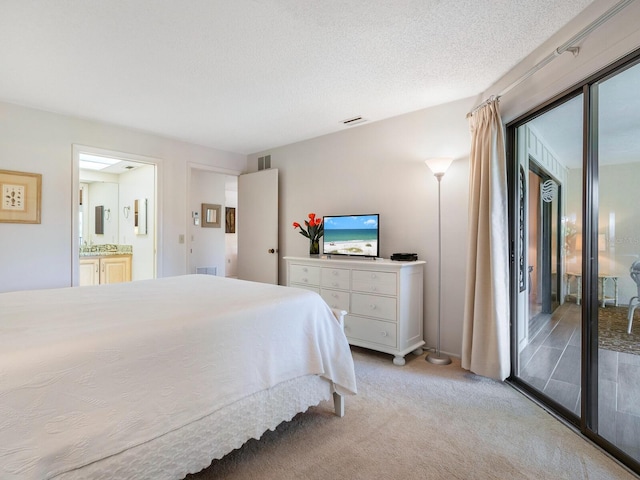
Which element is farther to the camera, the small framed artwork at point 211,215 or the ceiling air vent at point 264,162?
the small framed artwork at point 211,215

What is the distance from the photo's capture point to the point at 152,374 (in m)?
1.31

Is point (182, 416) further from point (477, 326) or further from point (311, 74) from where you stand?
point (311, 74)

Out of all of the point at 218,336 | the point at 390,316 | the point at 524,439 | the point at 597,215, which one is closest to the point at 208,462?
the point at 218,336

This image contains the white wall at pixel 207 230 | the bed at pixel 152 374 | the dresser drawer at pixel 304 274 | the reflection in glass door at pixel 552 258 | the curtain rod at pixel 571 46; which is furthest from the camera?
the white wall at pixel 207 230

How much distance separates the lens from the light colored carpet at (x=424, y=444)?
162 cm

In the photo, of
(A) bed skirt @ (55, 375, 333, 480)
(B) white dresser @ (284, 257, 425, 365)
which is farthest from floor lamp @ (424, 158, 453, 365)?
(A) bed skirt @ (55, 375, 333, 480)

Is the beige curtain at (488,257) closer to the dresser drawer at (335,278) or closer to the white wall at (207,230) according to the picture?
the dresser drawer at (335,278)

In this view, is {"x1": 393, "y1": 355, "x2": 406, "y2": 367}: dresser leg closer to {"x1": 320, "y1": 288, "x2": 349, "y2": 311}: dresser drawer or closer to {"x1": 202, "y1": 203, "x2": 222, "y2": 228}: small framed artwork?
{"x1": 320, "y1": 288, "x2": 349, "y2": 311}: dresser drawer

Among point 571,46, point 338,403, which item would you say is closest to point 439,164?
point 571,46

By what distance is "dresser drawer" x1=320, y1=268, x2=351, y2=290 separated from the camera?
337cm

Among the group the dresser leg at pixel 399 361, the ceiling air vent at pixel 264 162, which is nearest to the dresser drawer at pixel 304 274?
the dresser leg at pixel 399 361

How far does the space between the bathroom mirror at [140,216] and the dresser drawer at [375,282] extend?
3.74m

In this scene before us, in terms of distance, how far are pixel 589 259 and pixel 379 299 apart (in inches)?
64.2

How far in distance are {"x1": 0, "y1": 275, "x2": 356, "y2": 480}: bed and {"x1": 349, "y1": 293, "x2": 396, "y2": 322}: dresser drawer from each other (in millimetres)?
1072
